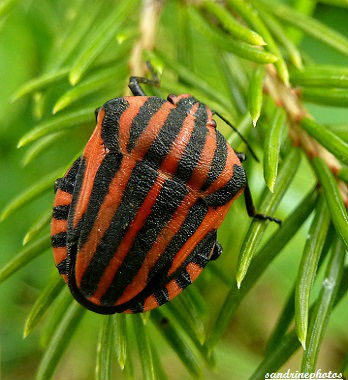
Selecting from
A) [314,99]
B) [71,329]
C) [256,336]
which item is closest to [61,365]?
[256,336]

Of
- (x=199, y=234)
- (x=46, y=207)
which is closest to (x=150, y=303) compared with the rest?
(x=199, y=234)

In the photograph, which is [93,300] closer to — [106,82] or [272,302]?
[106,82]

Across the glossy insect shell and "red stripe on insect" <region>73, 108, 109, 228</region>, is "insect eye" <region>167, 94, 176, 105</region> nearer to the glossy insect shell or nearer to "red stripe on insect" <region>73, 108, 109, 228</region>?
the glossy insect shell

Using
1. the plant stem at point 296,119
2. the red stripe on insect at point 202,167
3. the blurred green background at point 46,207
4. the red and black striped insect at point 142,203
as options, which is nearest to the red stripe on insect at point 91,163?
the red and black striped insect at point 142,203

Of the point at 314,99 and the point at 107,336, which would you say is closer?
the point at 107,336

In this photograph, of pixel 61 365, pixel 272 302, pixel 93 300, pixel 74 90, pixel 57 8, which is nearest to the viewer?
pixel 93 300

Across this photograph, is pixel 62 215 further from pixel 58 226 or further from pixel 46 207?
pixel 46 207

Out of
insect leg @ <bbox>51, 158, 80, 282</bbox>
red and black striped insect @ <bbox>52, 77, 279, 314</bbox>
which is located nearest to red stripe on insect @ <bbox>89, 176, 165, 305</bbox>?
red and black striped insect @ <bbox>52, 77, 279, 314</bbox>
